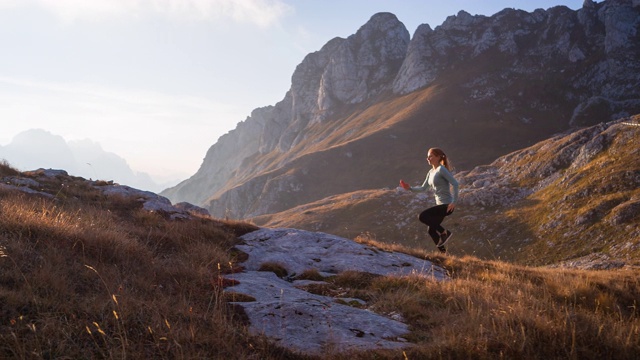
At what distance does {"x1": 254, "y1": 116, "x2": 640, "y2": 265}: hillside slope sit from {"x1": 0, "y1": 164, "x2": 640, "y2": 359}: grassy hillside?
30884 mm

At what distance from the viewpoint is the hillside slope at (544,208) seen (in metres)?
40.3

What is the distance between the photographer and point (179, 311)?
436cm

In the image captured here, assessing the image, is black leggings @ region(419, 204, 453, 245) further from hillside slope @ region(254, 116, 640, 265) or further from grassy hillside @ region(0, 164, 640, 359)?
hillside slope @ region(254, 116, 640, 265)

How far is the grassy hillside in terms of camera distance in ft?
11.7

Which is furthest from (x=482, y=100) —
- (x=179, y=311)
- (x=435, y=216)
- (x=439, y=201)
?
(x=179, y=311)

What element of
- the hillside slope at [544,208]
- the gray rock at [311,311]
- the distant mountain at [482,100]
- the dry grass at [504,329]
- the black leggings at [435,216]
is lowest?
the gray rock at [311,311]

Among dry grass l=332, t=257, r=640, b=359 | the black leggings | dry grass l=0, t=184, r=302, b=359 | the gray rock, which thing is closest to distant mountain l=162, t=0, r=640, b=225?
the black leggings

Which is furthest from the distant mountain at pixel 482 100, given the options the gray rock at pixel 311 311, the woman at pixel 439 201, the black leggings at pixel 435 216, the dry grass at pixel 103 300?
the dry grass at pixel 103 300

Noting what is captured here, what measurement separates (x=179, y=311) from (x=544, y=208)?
5891cm

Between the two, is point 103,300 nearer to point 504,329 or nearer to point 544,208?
point 504,329

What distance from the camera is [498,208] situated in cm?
6078

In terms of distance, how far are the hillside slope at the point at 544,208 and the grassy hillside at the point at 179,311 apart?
3088cm

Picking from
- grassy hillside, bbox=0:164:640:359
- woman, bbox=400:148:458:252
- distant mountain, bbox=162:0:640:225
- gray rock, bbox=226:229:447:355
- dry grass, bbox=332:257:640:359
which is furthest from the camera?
distant mountain, bbox=162:0:640:225

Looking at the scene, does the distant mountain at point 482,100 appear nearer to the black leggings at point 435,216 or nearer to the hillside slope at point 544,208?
the hillside slope at point 544,208
